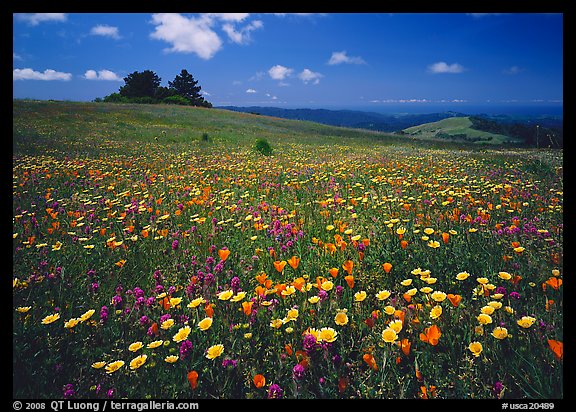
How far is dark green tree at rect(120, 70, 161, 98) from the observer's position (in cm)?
7044

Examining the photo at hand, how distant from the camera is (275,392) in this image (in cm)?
181

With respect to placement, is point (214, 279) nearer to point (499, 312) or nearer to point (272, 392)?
point (272, 392)

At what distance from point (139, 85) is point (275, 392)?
3252 inches

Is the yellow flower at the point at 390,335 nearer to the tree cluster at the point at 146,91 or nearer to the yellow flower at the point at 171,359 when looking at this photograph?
the yellow flower at the point at 171,359

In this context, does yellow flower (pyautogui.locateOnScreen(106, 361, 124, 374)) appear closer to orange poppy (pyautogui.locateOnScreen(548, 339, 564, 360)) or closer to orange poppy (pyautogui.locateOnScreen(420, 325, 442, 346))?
orange poppy (pyautogui.locateOnScreen(420, 325, 442, 346))

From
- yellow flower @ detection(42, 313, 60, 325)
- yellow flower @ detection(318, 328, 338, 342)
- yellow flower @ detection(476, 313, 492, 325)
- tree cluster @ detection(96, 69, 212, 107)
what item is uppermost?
tree cluster @ detection(96, 69, 212, 107)

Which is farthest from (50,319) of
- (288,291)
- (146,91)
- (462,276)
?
(146,91)

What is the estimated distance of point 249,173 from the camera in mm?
8141

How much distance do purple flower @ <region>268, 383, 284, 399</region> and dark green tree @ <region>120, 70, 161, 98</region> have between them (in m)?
80.0

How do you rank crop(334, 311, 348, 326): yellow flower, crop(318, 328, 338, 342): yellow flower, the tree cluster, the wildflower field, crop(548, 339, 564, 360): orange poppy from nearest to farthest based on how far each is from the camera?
1. crop(548, 339, 564, 360): orange poppy
2. the wildflower field
3. crop(318, 328, 338, 342): yellow flower
4. crop(334, 311, 348, 326): yellow flower
5. the tree cluster

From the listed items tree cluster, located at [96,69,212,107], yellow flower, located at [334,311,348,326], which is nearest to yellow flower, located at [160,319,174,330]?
yellow flower, located at [334,311,348,326]

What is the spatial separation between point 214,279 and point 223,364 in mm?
1141

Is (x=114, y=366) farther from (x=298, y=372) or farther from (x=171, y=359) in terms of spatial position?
(x=298, y=372)
